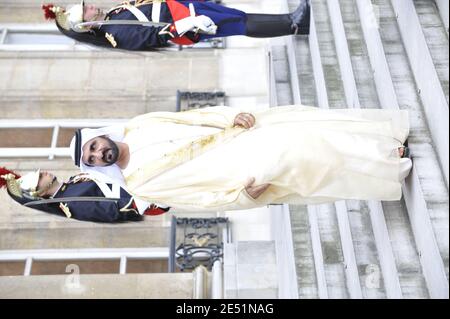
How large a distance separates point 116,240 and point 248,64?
268 cm

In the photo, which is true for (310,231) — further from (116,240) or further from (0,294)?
(0,294)

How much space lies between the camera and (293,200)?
12.8 feet

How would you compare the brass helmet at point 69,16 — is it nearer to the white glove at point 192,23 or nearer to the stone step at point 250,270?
the white glove at point 192,23

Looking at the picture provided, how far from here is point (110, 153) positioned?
3725 millimetres

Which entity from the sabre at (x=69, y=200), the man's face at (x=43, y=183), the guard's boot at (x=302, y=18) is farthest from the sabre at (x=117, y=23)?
the sabre at (x=69, y=200)

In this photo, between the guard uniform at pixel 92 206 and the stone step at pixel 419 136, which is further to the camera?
the guard uniform at pixel 92 206

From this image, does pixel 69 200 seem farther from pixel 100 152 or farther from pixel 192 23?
pixel 192 23

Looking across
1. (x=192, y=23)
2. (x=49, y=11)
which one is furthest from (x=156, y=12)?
(x=49, y=11)

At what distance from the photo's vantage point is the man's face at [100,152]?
3716 millimetres

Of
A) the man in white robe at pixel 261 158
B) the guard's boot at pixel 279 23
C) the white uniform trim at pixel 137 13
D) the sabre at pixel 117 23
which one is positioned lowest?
the man in white robe at pixel 261 158

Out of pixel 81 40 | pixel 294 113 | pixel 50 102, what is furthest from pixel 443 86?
pixel 50 102

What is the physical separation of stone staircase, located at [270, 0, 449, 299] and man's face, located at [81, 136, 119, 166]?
1.74 metres

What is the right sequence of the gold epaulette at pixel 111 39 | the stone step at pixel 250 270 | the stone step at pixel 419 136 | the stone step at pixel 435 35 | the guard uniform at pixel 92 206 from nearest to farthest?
the stone step at pixel 419 136
the stone step at pixel 435 35
the guard uniform at pixel 92 206
the stone step at pixel 250 270
the gold epaulette at pixel 111 39

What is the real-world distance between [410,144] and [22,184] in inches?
108
